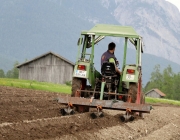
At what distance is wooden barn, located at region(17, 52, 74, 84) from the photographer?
64.8 metres

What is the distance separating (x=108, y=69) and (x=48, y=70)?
165ft

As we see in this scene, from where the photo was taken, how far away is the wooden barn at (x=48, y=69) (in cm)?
6475

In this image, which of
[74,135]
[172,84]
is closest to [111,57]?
[74,135]

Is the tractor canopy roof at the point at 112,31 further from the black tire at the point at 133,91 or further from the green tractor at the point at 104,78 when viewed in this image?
the black tire at the point at 133,91

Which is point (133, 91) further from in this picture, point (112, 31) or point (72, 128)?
point (72, 128)

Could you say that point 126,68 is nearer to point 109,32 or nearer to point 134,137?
point 109,32

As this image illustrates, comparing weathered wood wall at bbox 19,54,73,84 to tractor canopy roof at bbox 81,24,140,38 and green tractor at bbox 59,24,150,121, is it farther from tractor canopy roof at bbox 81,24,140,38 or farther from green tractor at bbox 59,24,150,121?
green tractor at bbox 59,24,150,121

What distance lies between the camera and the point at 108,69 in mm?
16422

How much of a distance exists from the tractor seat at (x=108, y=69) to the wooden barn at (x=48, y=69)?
156ft

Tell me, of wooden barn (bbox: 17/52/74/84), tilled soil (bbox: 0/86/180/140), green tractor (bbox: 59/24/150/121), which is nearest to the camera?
tilled soil (bbox: 0/86/180/140)

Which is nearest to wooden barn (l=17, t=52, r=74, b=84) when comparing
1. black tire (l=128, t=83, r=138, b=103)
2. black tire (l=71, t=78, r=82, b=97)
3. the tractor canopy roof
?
the tractor canopy roof

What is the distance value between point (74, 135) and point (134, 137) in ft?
7.99

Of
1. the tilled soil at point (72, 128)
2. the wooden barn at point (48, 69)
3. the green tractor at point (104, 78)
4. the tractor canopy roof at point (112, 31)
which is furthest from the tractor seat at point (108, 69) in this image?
the wooden barn at point (48, 69)

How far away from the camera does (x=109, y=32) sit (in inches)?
653
